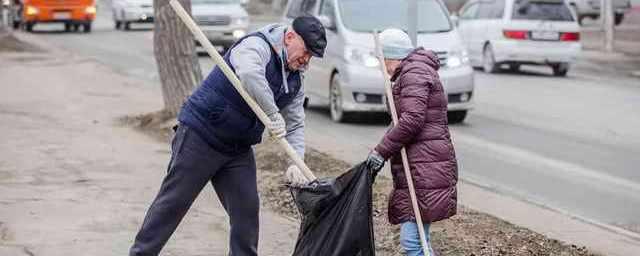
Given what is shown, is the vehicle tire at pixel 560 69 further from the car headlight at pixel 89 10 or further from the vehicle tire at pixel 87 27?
the vehicle tire at pixel 87 27

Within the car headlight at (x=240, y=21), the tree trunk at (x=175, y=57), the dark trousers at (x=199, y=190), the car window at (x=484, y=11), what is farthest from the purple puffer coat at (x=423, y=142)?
the car headlight at (x=240, y=21)

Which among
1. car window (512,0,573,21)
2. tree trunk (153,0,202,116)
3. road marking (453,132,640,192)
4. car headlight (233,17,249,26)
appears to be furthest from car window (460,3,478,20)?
tree trunk (153,0,202,116)

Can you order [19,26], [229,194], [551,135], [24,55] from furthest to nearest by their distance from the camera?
1. [19,26]
2. [24,55]
3. [551,135]
4. [229,194]

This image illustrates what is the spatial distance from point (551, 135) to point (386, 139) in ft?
28.2

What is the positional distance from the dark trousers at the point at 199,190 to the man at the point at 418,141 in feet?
2.42

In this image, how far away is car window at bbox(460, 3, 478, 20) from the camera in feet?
80.6

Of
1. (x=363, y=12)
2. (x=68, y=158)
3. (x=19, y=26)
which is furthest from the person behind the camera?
(x=19, y=26)

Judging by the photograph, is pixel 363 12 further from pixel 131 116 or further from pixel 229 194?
pixel 229 194

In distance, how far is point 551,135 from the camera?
13898 mm

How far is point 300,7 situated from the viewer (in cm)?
1669

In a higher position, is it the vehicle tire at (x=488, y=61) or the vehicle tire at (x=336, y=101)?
the vehicle tire at (x=336, y=101)

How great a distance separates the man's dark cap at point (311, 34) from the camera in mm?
5586

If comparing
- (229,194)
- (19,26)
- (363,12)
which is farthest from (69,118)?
(19,26)

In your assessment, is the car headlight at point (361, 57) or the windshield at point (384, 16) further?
the windshield at point (384, 16)
